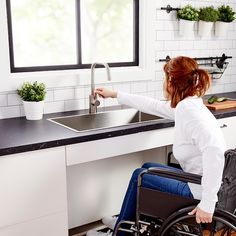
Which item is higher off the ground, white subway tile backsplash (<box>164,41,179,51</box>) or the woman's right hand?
white subway tile backsplash (<box>164,41,179,51</box>)

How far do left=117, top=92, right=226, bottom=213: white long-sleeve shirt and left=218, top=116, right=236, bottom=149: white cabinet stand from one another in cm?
83

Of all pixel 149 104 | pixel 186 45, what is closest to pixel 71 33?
pixel 149 104

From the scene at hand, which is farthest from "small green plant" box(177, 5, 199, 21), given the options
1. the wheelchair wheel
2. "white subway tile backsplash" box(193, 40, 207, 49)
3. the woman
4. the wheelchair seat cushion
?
the wheelchair wheel

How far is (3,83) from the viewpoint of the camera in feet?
7.50

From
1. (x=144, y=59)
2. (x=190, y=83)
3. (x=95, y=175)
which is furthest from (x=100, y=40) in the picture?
(x=190, y=83)

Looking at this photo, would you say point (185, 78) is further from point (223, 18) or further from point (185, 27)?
point (223, 18)

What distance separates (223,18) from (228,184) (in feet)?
6.15

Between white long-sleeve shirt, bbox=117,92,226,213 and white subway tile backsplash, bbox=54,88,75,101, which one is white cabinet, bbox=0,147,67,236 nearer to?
white long-sleeve shirt, bbox=117,92,226,213

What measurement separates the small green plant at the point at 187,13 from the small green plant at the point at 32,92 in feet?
4.11

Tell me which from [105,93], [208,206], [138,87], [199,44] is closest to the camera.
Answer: [208,206]

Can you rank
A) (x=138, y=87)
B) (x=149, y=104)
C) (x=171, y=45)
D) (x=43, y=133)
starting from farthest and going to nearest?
(x=171, y=45) → (x=138, y=87) → (x=149, y=104) → (x=43, y=133)

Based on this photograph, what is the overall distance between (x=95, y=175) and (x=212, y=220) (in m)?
1.05

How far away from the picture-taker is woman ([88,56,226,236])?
1568mm

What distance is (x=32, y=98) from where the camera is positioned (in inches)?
90.7
